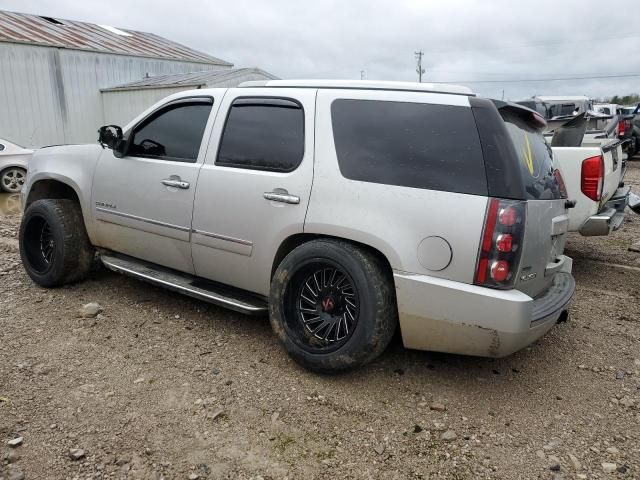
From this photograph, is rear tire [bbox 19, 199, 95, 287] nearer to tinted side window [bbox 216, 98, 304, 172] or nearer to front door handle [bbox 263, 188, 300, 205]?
tinted side window [bbox 216, 98, 304, 172]

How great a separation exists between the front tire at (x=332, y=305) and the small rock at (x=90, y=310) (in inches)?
66.9

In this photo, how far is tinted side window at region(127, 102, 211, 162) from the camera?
3826 millimetres

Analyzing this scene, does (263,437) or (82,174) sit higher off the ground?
(82,174)

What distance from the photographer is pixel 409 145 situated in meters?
2.94

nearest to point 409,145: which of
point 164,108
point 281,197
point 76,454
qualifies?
point 281,197

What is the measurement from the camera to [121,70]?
18.6 m

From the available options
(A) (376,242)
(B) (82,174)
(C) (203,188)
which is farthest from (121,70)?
(A) (376,242)

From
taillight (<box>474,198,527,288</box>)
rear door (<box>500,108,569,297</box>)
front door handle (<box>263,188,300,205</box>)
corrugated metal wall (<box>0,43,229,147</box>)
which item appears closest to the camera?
taillight (<box>474,198,527,288</box>)

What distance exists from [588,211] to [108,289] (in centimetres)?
455

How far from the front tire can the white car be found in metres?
9.52

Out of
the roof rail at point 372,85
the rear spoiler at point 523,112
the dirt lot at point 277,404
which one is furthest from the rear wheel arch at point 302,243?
the rear spoiler at point 523,112

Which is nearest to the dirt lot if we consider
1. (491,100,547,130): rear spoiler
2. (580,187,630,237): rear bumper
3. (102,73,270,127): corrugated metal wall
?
(580,187,630,237): rear bumper

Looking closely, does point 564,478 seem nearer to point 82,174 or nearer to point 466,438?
point 466,438

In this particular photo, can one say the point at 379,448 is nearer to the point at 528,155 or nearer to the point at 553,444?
the point at 553,444
